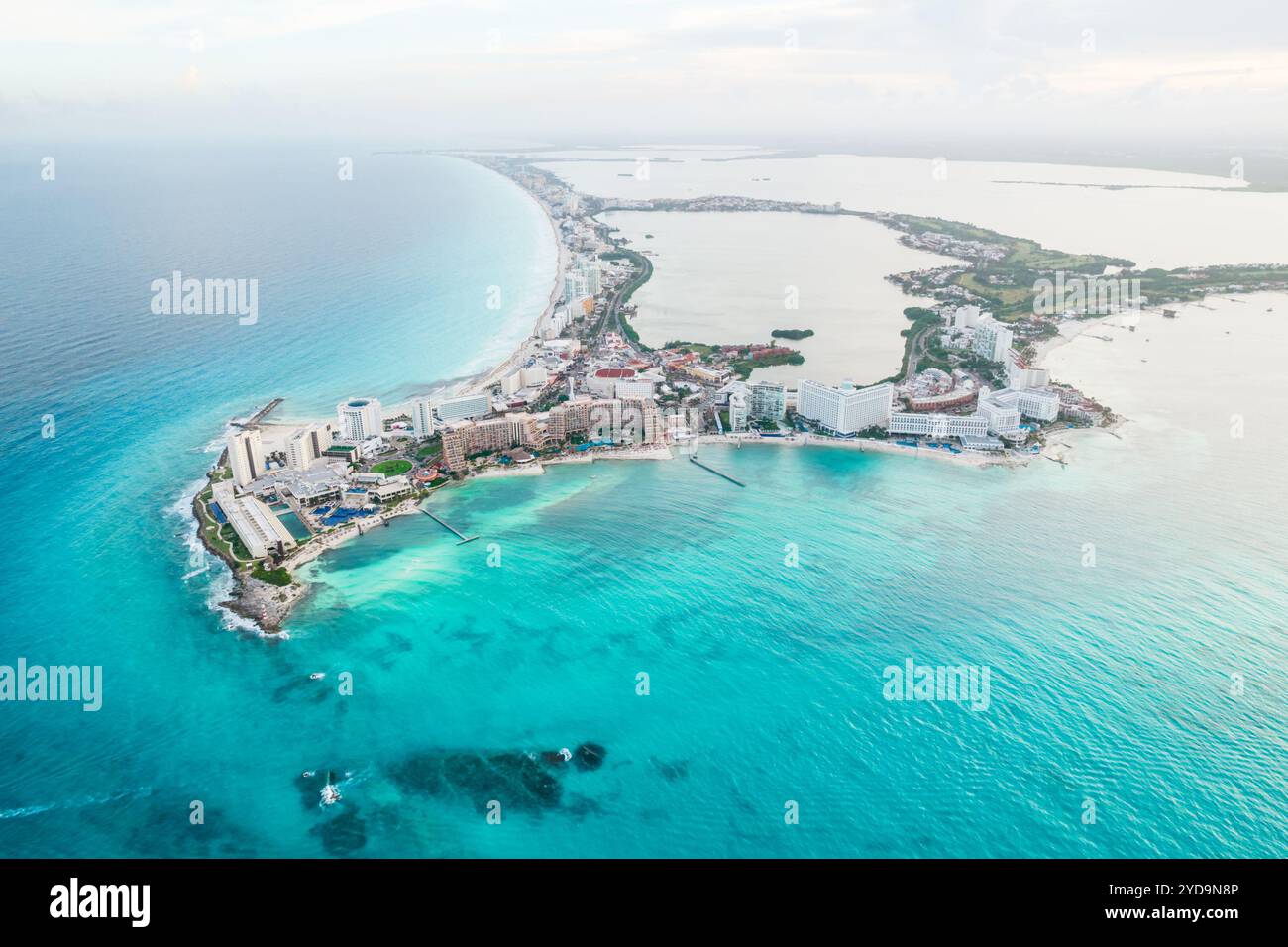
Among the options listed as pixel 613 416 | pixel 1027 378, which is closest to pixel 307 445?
pixel 613 416

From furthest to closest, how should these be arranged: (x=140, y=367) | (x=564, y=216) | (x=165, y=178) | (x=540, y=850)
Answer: (x=165, y=178) → (x=564, y=216) → (x=140, y=367) → (x=540, y=850)

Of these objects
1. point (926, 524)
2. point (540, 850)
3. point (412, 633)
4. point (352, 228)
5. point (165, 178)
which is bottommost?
point (540, 850)

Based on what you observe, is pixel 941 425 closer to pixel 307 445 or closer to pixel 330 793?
pixel 307 445

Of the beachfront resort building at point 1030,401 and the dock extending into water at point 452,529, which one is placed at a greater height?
the beachfront resort building at point 1030,401

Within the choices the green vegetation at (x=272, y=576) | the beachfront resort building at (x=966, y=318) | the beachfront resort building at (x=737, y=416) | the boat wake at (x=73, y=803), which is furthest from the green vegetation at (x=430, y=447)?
the beachfront resort building at (x=966, y=318)

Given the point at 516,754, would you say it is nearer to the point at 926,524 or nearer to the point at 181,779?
the point at 181,779

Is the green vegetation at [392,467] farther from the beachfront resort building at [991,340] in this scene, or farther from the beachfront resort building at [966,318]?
the beachfront resort building at [966,318]

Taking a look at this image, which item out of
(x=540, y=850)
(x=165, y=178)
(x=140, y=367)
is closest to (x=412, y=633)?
(x=540, y=850)
